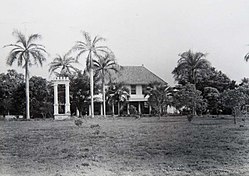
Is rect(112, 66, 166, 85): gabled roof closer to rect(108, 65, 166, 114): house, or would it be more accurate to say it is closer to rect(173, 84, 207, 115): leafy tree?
rect(108, 65, 166, 114): house

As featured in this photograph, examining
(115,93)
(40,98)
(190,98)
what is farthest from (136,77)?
(190,98)

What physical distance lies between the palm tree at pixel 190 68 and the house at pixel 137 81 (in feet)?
43.4

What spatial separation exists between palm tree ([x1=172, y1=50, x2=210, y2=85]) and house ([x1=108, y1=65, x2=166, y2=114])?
13227mm

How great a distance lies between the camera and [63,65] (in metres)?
20.4

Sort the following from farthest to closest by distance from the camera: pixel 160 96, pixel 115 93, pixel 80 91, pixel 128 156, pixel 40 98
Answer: pixel 115 93, pixel 80 91, pixel 40 98, pixel 160 96, pixel 128 156

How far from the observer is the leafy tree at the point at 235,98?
12.6 meters

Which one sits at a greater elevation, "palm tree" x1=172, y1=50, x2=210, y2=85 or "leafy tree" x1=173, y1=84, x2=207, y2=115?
"palm tree" x1=172, y1=50, x2=210, y2=85

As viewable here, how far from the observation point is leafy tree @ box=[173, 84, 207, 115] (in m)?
14.4

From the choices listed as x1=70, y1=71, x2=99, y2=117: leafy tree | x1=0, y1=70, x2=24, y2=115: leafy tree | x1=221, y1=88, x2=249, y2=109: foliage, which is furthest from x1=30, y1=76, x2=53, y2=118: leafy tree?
x1=221, y1=88, x2=249, y2=109: foliage

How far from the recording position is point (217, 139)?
8656 mm

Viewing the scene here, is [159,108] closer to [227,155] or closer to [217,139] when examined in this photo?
[217,139]

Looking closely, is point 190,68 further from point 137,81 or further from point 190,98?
point 137,81

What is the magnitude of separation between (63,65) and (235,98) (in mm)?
10803

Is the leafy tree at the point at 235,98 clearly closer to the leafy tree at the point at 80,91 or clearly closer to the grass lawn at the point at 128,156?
the grass lawn at the point at 128,156
